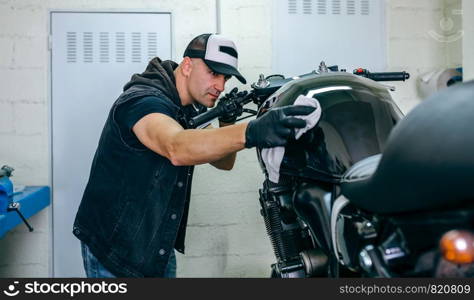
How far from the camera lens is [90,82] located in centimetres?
206

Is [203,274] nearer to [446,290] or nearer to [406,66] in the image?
[406,66]

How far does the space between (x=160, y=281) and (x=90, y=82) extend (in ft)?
4.74

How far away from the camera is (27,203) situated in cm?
172

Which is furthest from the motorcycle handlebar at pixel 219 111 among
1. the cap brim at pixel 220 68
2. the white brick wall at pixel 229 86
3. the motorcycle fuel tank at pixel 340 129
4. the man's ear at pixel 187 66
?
the white brick wall at pixel 229 86

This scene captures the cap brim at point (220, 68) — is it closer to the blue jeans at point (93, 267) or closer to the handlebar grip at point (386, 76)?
the handlebar grip at point (386, 76)

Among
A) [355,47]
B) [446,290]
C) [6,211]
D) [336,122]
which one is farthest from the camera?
[355,47]

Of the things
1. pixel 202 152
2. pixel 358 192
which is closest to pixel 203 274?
pixel 202 152

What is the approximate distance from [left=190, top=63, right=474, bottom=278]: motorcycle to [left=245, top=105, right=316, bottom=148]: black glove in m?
0.04

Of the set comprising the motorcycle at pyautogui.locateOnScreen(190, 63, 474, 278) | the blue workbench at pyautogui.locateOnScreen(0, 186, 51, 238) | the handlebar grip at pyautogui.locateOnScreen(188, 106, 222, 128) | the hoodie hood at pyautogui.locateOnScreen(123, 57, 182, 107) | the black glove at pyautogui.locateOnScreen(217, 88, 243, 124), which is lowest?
the blue workbench at pyautogui.locateOnScreen(0, 186, 51, 238)

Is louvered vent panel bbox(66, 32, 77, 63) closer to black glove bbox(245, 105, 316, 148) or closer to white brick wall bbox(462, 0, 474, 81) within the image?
black glove bbox(245, 105, 316, 148)

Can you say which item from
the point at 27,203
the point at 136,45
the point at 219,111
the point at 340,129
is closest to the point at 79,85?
the point at 136,45

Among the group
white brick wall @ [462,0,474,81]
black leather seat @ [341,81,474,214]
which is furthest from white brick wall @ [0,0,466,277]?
black leather seat @ [341,81,474,214]

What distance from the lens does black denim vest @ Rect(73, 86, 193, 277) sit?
1.26 metres

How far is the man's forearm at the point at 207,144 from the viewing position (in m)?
0.92
